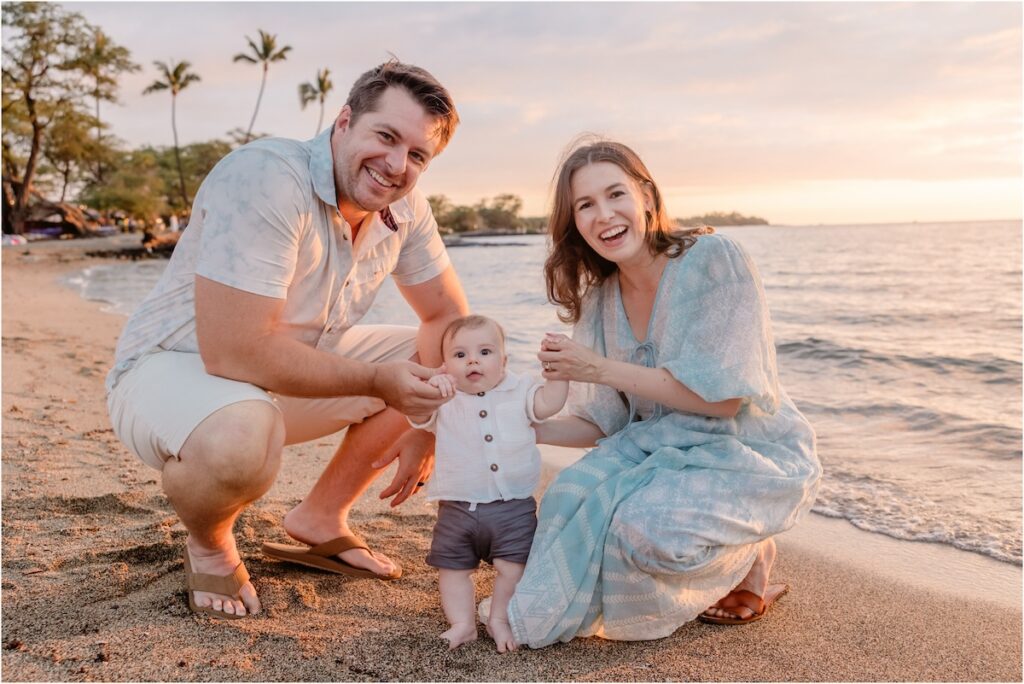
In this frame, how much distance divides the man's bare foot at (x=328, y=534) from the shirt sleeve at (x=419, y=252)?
0.97 m

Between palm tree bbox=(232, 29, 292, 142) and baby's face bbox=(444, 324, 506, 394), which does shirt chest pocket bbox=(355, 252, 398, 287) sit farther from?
palm tree bbox=(232, 29, 292, 142)

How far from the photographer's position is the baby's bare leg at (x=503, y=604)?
7.88 feet

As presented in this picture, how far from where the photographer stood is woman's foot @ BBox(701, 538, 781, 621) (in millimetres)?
2611

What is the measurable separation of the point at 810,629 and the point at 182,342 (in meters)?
2.26

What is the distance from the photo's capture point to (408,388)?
2.57 m

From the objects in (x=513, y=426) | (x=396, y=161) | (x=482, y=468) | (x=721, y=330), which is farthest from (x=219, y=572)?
(x=721, y=330)

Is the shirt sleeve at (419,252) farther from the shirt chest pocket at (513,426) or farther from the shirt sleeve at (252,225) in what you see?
the shirt chest pocket at (513,426)

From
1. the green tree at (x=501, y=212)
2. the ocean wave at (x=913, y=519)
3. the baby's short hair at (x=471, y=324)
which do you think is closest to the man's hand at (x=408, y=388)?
the baby's short hair at (x=471, y=324)

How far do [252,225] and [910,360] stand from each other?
25.2ft

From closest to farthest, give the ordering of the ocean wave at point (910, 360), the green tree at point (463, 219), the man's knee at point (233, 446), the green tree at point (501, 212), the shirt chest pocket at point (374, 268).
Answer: the man's knee at point (233, 446), the shirt chest pocket at point (374, 268), the ocean wave at point (910, 360), the green tree at point (463, 219), the green tree at point (501, 212)

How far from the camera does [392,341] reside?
341 centimetres

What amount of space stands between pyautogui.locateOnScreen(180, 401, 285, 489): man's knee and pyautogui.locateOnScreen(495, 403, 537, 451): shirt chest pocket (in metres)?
0.72

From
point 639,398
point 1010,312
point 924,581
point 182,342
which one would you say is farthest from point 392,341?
point 1010,312

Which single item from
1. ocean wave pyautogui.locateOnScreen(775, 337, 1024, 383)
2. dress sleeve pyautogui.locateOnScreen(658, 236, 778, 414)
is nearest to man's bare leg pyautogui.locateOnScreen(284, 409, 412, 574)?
dress sleeve pyautogui.locateOnScreen(658, 236, 778, 414)
